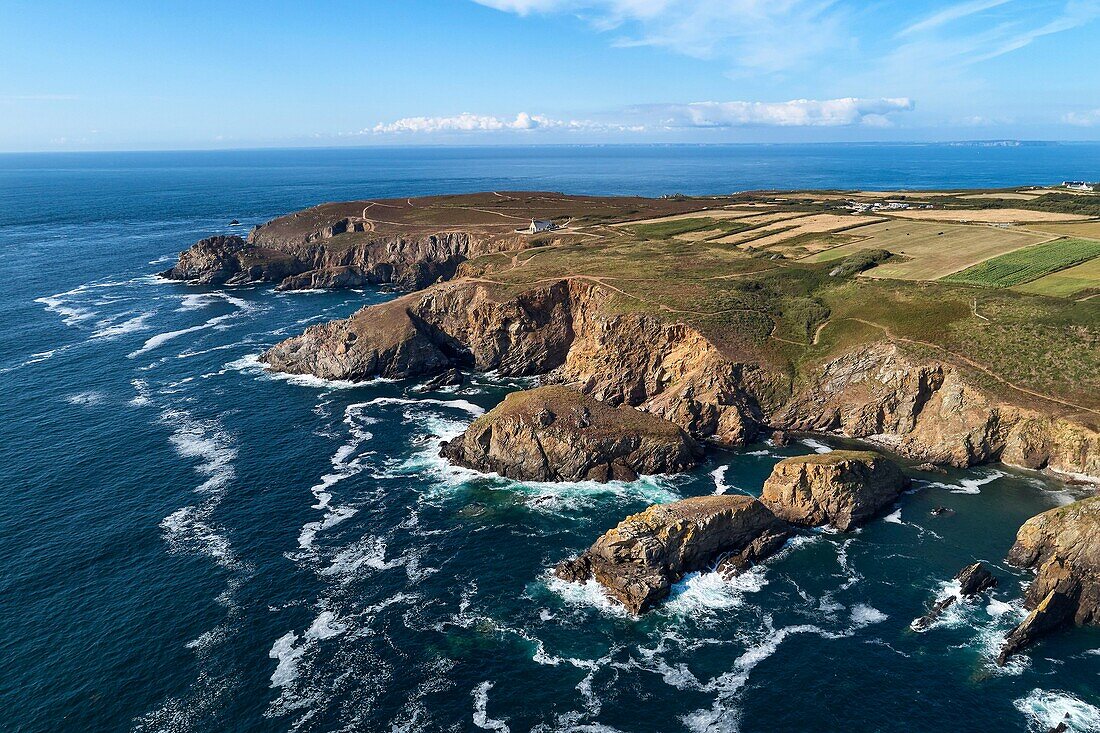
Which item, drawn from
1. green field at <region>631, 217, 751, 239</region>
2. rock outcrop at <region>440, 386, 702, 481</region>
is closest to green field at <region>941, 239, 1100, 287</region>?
green field at <region>631, 217, 751, 239</region>

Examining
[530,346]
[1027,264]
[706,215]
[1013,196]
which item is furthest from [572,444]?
[1013,196]

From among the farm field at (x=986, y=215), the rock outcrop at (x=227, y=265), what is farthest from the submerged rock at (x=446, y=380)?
the farm field at (x=986, y=215)

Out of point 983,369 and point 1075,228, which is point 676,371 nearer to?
point 983,369

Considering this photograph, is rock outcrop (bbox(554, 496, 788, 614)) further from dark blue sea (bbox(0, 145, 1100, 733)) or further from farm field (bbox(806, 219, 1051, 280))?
farm field (bbox(806, 219, 1051, 280))

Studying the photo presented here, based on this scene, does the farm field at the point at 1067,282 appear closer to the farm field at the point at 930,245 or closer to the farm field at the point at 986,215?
the farm field at the point at 930,245

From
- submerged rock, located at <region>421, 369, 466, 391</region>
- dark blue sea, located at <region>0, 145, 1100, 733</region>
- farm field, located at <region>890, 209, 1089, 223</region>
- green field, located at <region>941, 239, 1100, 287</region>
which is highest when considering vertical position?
farm field, located at <region>890, 209, 1089, 223</region>

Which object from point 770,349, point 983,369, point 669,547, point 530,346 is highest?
point 983,369
